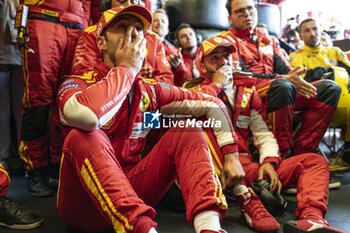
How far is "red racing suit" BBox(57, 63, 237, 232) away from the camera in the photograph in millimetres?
884

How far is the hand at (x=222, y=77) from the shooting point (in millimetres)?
1689

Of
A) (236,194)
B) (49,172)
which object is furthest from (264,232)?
(49,172)

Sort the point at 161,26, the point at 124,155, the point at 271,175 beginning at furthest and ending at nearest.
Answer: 1. the point at 161,26
2. the point at 271,175
3. the point at 124,155

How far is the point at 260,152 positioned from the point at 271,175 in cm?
16

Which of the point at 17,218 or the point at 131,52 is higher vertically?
the point at 131,52

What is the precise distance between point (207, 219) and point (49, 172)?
4.00ft

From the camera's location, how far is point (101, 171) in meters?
0.89

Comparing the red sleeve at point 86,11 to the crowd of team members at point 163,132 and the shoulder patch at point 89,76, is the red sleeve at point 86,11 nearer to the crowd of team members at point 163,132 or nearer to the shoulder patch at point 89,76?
the crowd of team members at point 163,132

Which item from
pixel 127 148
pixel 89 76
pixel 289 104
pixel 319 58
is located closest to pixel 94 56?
pixel 89 76

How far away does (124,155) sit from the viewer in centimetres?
117

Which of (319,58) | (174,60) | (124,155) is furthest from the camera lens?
(319,58)

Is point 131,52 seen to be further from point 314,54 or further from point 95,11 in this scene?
point 314,54

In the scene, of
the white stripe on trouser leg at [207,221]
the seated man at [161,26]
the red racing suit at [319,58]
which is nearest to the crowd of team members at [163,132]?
the white stripe on trouser leg at [207,221]

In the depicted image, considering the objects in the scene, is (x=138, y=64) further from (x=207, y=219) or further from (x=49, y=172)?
(x=49, y=172)
